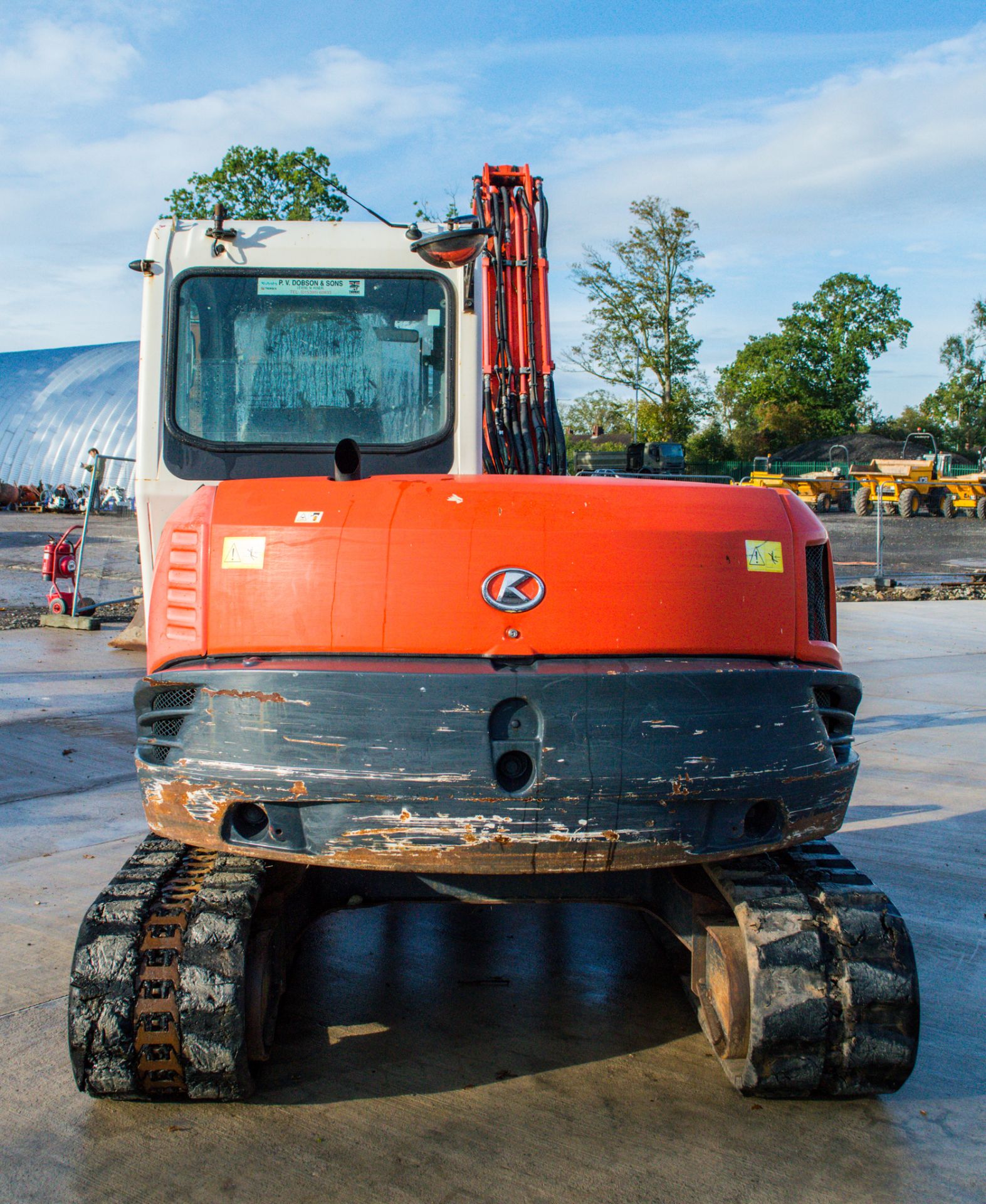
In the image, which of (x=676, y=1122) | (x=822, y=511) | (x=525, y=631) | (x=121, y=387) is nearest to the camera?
(x=525, y=631)

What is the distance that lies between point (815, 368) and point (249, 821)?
264ft

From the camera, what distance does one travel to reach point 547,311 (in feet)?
23.1

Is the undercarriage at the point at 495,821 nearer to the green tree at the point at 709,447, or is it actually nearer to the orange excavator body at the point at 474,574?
the orange excavator body at the point at 474,574

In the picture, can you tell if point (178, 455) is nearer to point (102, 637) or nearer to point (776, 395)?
point (102, 637)

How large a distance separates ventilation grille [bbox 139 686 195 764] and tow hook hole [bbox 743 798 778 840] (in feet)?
4.96

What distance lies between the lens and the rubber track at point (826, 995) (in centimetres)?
323

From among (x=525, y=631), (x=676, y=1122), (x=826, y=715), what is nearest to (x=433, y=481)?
(x=525, y=631)

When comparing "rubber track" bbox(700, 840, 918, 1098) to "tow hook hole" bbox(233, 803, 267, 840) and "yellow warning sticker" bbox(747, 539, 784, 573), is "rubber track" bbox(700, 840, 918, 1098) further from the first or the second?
"tow hook hole" bbox(233, 803, 267, 840)

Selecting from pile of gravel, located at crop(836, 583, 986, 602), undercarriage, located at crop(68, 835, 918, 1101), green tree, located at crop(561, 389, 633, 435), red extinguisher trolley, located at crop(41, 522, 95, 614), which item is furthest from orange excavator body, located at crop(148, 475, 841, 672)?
green tree, located at crop(561, 389, 633, 435)

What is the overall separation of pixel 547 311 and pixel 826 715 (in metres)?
4.30

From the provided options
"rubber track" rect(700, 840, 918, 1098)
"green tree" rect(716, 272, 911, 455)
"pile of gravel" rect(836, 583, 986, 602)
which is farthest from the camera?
"green tree" rect(716, 272, 911, 455)

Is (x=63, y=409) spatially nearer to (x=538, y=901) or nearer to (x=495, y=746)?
(x=538, y=901)

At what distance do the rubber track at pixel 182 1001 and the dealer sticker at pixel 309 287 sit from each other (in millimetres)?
2511

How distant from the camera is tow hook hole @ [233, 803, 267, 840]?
10.3ft
